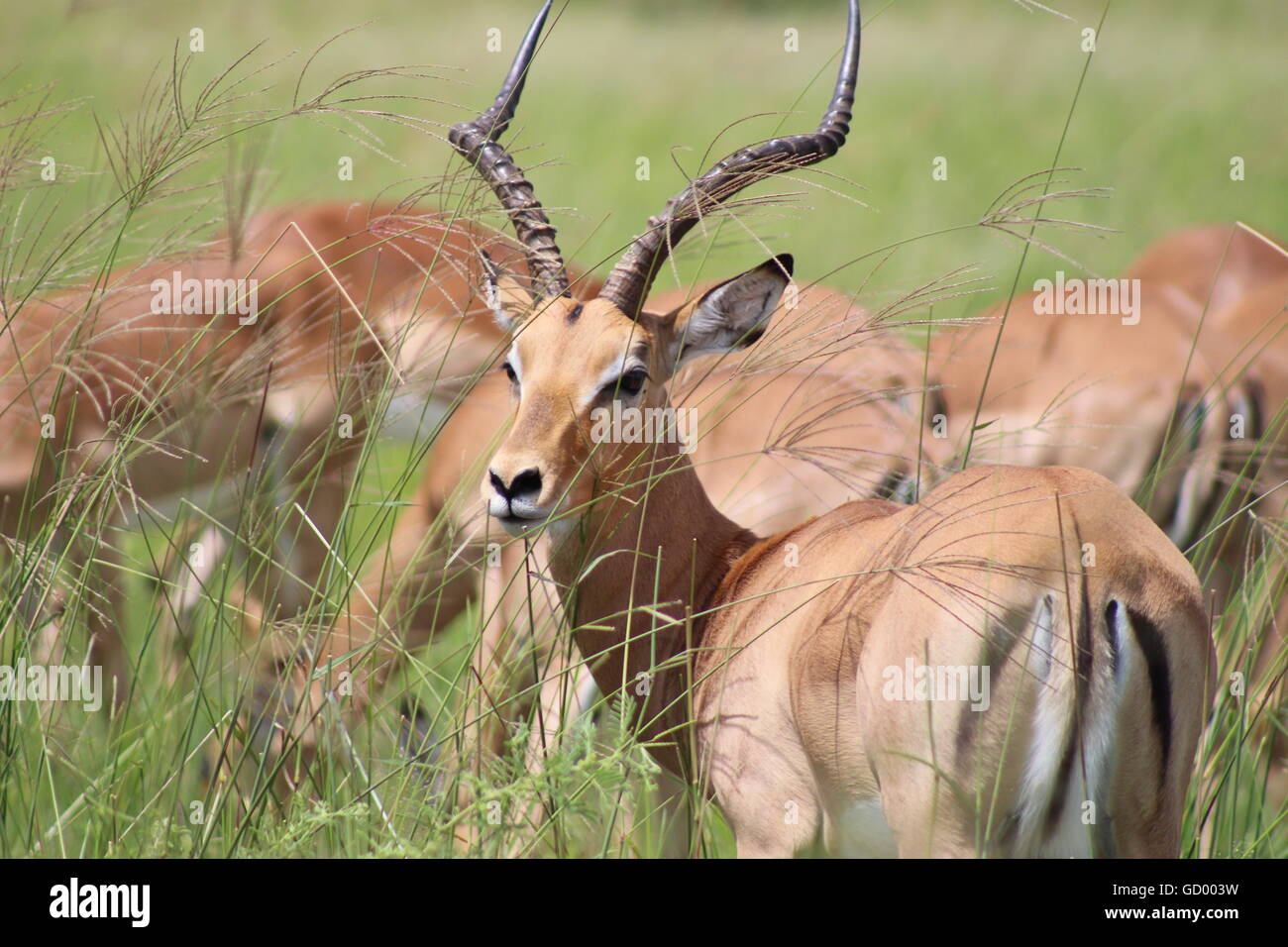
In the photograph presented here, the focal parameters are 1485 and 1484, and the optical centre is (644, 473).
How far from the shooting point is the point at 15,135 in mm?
3080

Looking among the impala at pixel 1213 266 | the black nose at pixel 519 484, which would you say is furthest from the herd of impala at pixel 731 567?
the impala at pixel 1213 266

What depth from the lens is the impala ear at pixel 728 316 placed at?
3.73 m

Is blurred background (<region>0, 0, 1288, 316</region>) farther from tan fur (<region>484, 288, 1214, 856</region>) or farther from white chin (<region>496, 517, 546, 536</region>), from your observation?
white chin (<region>496, 517, 546, 536</region>)

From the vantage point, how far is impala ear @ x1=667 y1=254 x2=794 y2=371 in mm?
3730

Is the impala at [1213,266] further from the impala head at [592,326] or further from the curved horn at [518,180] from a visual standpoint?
the curved horn at [518,180]

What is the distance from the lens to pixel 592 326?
3605 millimetres

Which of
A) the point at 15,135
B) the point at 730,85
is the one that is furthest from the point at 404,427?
the point at 730,85

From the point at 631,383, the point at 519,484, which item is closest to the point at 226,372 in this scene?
the point at 519,484

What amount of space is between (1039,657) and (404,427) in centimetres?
473

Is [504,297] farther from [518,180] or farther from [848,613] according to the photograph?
[848,613]

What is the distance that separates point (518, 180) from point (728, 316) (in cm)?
64

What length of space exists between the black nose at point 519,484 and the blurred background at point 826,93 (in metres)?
8.53

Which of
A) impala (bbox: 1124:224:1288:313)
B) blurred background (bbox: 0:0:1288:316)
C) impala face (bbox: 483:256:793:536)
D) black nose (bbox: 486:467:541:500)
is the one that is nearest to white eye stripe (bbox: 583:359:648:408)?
impala face (bbox: 483:256:793:536)

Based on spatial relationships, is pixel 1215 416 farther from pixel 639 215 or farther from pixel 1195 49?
pixel 1195 49
